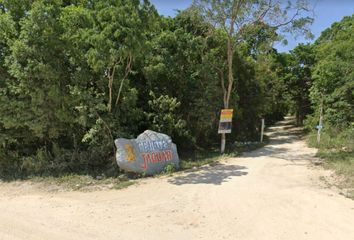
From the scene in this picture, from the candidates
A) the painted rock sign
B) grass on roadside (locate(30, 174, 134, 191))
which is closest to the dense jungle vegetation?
grass on roadside (locate(30, 174, 134, 191))

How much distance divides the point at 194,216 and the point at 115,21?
19.3 feet

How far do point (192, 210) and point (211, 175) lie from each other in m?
3.12

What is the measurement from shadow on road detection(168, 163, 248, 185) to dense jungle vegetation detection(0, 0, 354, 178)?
244cm

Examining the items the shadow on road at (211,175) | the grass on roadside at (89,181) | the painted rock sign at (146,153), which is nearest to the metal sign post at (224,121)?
the grass on roadside at (89,181)

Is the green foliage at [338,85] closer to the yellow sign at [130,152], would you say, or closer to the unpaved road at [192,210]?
the unpaved road at [192,210]

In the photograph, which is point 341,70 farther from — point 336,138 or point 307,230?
point 307,230

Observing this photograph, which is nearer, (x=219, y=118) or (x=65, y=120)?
(x=65, y=120)

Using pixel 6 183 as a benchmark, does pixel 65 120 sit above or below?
above

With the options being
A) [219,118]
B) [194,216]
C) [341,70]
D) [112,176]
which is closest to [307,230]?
[194,216]

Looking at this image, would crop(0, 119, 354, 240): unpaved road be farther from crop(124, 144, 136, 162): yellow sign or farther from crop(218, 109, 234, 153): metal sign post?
crop(218, 109, 234, 153): metal sign post

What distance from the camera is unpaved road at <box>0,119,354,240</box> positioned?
595 cm

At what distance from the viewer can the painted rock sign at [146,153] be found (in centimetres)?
1034

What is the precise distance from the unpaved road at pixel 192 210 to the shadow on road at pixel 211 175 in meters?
0.03

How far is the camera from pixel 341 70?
1742cm
